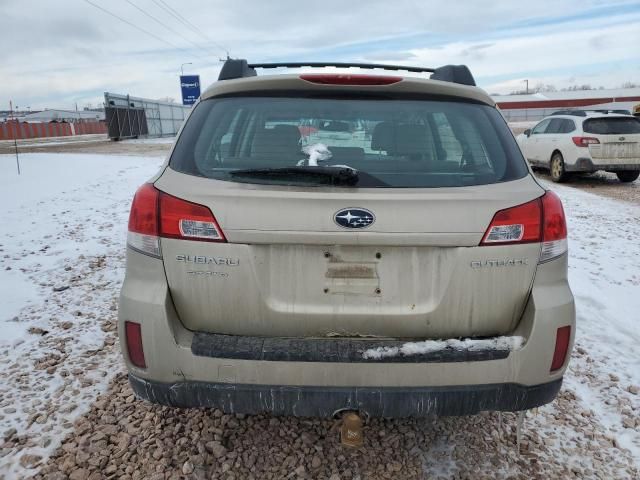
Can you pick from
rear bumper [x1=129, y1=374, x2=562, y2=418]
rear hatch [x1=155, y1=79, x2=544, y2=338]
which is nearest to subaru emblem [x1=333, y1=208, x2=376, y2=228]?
rear hatch [x1=155, y1=79, x2=544, y2=338]

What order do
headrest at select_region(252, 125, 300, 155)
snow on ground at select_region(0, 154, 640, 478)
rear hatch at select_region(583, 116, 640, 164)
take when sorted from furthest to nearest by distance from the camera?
rear hatch at select_region(583, 116, 640, 164) → snow on ground at select_region(0, 154, 640, 478) → headrest at select_region(252, 125, 300, 155)

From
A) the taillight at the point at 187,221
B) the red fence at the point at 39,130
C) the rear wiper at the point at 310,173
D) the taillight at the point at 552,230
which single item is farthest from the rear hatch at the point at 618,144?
the red fence at the point at 39,130

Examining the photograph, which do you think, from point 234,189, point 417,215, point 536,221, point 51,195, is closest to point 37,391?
point 234,189

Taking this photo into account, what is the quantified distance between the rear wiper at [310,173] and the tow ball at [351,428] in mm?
985

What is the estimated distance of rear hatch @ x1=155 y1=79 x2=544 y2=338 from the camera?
1986 mm

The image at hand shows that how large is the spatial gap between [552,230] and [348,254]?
0.88 meters

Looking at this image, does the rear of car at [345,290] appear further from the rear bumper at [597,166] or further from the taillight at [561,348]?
the rear bumper at [597,166]

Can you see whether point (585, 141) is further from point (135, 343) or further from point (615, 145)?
point (135, 343)

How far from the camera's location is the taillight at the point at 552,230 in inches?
83.4

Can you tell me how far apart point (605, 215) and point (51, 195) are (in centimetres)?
1014

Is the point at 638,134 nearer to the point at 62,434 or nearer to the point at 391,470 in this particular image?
the point at 391,470

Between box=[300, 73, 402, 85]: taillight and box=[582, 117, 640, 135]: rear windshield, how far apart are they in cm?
1139

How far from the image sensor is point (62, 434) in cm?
268

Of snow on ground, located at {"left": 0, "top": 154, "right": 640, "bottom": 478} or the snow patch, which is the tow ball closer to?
the snow patch
